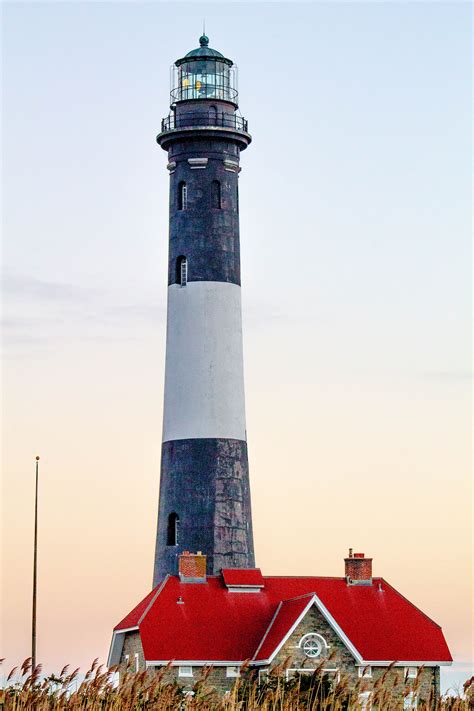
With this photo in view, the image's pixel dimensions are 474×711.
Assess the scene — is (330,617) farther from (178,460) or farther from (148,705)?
(148,705)

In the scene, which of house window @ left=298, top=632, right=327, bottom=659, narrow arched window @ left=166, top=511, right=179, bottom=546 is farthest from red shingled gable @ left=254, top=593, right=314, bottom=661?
narrow arched window @ left=166, top=511, right=179, bottom=546

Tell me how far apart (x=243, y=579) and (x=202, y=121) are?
11625 millimetres

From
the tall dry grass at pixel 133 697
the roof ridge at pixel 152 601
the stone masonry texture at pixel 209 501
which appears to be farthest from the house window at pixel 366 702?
the stone masonry texture at pixel 209 501

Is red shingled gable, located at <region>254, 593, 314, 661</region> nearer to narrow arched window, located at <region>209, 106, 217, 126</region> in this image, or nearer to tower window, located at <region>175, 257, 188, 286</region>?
tower window, located at <region>175, 257, 188, 286</region>

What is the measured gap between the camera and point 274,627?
38656mm

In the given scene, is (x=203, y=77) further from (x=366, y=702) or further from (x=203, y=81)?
(x=366, y=702)

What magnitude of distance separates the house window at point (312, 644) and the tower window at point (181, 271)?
9.75 metres

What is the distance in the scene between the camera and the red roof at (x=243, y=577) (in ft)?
131

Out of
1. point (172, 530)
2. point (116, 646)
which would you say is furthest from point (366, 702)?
point (172, 530)

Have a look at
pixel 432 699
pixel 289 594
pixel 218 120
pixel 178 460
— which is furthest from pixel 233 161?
pixel 432 699

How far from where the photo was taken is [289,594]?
4075cm

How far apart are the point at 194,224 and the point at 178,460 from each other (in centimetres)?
593

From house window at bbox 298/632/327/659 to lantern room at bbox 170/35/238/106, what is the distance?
47.2 ft

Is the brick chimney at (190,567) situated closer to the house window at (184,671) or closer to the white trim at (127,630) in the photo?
the white trim at (127,630)
